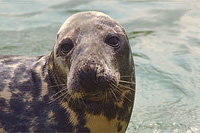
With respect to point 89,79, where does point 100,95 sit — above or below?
below

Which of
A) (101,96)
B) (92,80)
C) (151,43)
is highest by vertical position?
(92,80)

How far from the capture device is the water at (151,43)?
5.77m

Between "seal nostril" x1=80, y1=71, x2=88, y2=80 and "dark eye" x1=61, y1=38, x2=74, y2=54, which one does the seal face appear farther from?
"seal nostril" x1=80, y1=71, x2=88, y2=80

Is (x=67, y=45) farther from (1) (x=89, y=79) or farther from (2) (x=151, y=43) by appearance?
(2) (x=151, y=43)

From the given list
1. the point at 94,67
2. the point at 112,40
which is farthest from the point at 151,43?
the point at 94,67

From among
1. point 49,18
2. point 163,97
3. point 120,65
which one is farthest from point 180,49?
point 120,65

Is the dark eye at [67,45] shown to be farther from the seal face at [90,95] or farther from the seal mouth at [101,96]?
the seal mouth at [101,96]

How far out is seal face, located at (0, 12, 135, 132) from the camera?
3.89 meters

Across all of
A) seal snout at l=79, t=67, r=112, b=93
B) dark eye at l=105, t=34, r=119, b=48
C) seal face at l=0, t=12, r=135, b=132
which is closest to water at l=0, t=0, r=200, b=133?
seal face at l=0, t=12, r=135, b=132

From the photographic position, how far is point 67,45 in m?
4.12

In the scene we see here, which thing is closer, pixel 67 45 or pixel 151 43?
pixel 67 45

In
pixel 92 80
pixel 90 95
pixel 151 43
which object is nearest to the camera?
pixel 92 80

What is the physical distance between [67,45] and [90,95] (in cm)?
59

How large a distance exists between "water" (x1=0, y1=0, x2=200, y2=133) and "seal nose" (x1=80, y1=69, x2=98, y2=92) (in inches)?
74.5
